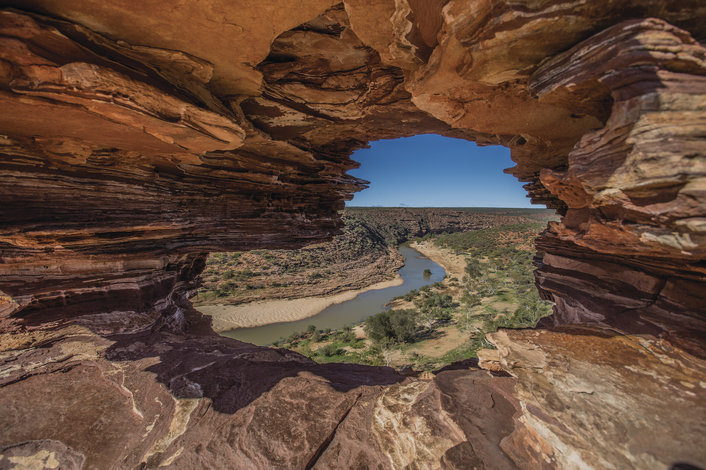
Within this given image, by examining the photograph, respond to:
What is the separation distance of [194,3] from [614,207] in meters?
5.55

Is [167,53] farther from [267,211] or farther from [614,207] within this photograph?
[614,207]

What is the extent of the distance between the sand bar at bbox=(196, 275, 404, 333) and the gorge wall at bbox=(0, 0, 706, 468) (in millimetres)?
19254

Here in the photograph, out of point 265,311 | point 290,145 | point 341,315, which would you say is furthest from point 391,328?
point 290,145

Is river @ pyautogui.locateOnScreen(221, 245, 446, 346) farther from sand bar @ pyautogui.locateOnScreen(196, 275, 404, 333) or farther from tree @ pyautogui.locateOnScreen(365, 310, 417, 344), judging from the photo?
tree @ pyautogui.locateOnScreen(365, 310, 417, 344)

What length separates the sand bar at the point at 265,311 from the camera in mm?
24978

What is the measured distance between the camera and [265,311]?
27.3 meters

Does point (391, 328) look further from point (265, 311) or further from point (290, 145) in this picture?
point (290, 145)

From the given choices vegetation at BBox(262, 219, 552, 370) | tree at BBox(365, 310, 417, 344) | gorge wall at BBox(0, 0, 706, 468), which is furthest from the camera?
tree at BBox(365, 310, 417, 344)

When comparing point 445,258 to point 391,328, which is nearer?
point 391,328

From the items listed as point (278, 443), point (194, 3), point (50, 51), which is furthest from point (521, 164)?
point (50, 51)

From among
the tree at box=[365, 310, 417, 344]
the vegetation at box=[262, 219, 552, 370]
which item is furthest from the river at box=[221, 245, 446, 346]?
the tree at box=[365, 310, 417, 344]

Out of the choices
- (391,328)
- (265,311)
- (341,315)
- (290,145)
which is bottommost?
(341,315)

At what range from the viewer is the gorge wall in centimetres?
269

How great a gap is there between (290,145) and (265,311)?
76.7 ft
